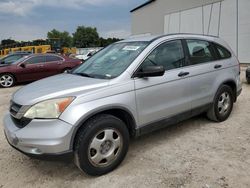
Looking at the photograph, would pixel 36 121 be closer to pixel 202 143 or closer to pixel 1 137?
pixel 1 137

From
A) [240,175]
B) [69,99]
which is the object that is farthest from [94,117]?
[240,175]

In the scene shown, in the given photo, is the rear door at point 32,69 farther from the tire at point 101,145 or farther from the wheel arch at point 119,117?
the tire at point 101,145

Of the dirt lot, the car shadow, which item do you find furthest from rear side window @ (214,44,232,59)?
the dirt lot

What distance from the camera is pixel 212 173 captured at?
3301 mm

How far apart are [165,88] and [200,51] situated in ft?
4.09

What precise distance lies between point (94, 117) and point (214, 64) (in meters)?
2.62

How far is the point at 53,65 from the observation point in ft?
38.7

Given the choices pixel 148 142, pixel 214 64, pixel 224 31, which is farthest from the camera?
pixel 224 31

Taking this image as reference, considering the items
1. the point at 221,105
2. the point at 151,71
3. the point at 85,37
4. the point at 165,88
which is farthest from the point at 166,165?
the point at 85,37

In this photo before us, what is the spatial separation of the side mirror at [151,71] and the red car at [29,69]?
8.74 m

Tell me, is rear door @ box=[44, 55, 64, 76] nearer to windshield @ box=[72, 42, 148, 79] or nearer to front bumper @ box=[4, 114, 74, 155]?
windshield @ box=[72, 42, 148, 79]

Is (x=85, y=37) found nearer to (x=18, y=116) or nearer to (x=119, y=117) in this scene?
(x=119, y=117)

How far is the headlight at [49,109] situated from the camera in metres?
2.97

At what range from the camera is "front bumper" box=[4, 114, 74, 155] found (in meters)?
2.92
